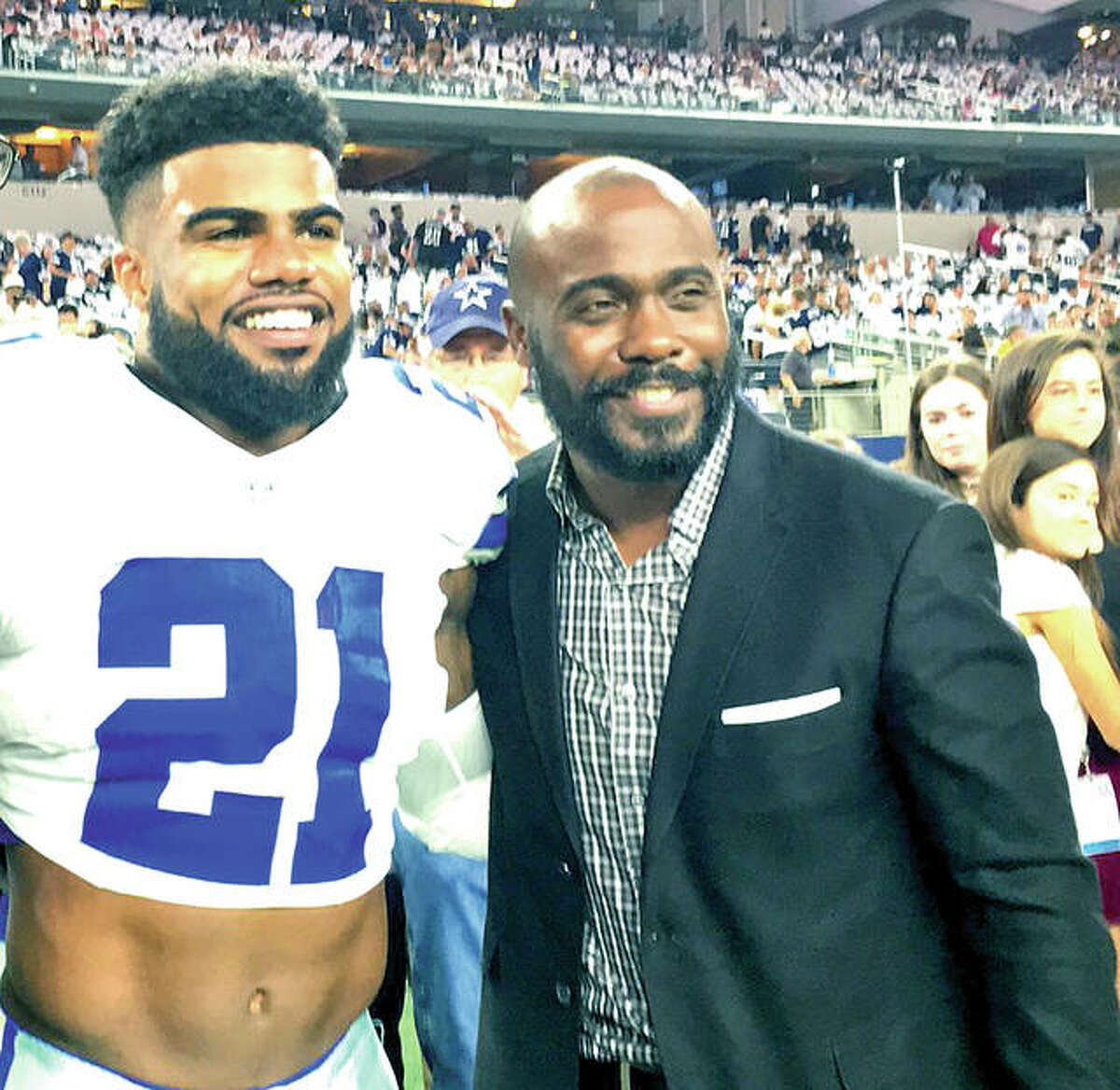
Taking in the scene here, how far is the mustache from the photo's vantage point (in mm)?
1586

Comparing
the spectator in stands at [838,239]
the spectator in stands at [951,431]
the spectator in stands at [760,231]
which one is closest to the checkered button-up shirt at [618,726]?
the spectator in stands at [951,431]

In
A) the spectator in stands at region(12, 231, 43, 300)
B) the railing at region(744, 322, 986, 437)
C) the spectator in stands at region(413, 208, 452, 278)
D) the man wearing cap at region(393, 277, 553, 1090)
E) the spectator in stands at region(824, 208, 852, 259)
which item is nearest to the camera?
the man wearing cap at region(393, 277, 553, 1090)

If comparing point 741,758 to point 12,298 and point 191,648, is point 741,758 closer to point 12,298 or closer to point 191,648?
point 191,648

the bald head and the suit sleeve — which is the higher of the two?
the bald head

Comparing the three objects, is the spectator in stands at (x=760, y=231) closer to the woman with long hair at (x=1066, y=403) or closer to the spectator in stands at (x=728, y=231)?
the spectator in stands at (x=728, y=231)

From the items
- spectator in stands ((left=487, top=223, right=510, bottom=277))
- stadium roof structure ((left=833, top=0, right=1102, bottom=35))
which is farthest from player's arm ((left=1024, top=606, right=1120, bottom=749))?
stadium roof structure ((left=833, top=0, right=1102, bottom=35))

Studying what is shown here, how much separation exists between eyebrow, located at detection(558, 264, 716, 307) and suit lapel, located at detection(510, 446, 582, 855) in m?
0.28

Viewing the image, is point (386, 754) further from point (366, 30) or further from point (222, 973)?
point (366, 30)

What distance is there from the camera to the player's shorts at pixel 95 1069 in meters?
1.57

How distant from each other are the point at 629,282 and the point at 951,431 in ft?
7.99

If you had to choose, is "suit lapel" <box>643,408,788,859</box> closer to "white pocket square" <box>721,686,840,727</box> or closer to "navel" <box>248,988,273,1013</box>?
"white pocket square" <box>721,686,840,727</box>

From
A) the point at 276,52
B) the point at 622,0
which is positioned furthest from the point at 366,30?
the point at 622,0

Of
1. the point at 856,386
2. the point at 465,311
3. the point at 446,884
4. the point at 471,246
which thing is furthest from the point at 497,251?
the point at 446,884

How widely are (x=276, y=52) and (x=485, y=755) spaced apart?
62.6ft
